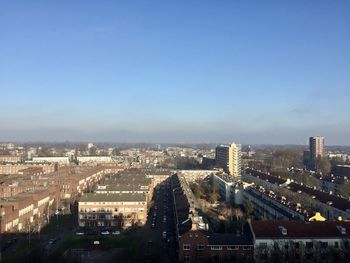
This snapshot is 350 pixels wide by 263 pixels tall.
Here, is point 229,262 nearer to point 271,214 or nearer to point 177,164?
point 271,214

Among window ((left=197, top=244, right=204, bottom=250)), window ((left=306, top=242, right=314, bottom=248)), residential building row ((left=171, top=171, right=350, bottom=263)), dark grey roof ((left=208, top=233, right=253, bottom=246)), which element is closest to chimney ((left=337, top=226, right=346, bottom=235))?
residential building row ((left=171, top=171, right=350, bottom=263))

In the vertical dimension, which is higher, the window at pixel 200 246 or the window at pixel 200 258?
the window at pixel 200 246

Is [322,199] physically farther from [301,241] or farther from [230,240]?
[230,240]

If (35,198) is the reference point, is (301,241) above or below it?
below

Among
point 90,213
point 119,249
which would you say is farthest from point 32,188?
point 119,249

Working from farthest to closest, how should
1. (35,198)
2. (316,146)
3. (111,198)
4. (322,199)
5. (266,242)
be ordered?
(316,146) → (35,198) → (322,199) → (111,198) → (266,242)

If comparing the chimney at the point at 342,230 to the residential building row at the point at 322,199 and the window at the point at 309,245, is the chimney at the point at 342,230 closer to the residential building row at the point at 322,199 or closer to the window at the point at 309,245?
the window at the point at 309,245

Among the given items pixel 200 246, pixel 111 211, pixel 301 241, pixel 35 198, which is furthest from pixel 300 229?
pixel 35 198

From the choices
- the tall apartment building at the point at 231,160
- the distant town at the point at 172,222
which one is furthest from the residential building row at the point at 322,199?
the tall apartment building at the point at 231,160

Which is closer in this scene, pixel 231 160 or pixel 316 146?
pixel 231 160

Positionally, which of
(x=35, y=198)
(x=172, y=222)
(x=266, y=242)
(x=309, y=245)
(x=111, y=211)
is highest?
(x=35, y=198)

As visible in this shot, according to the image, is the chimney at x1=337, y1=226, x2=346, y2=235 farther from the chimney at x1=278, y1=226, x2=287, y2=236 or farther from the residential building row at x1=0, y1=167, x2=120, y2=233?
the residential building row at x1=0, y1=167, x2=120, y2=233
